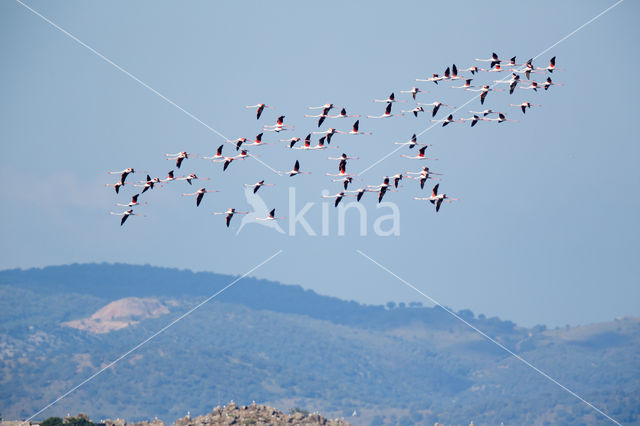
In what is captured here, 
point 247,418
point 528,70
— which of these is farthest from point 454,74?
point 247,418

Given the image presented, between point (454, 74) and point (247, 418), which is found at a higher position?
point (454, 74)

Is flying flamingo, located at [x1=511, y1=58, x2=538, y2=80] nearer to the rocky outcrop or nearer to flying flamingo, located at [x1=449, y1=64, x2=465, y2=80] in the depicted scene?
flying flamingo, located at [x1=449, y1=64, x2=465, y2=80]

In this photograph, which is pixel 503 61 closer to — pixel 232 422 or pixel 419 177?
pixel 419 177

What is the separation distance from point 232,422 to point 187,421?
8.94 metres

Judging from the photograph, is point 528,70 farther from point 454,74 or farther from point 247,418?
point 247,418

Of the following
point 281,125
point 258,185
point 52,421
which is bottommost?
point 52,421

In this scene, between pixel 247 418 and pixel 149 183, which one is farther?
pixel 247 418

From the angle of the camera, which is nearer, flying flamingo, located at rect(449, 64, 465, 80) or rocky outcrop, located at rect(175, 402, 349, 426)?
flying flamingo, located at rect(449, 64, 465, 80)

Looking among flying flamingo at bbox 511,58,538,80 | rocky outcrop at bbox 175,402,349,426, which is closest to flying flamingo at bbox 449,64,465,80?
flying flamingo at bbox 511,58,538,80

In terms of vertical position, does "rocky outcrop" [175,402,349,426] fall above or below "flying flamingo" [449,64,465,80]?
below

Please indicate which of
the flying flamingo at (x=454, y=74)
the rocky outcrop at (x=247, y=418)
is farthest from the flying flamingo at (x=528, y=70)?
the rocky outcrop at (x=247, y=418)

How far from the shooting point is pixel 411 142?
12344 cm

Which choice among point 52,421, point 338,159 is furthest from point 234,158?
point 52,421

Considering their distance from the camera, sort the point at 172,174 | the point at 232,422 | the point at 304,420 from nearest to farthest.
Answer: the point at 172,174, the point at 232,422, the point at 304,420
